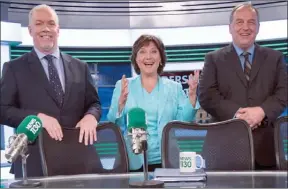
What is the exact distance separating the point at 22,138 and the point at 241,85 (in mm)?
1798

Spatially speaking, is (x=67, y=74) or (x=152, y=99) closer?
(x=152, y=99)

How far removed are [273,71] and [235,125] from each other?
2.79 feet

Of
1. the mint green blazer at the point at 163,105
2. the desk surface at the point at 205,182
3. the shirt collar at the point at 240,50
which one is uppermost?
the shirt collar at the point at 240,50

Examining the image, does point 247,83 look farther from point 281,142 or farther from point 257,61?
point 281,142

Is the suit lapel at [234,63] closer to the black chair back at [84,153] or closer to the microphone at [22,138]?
the black chair back at [84,153]

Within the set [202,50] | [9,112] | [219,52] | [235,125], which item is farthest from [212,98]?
[202,50]

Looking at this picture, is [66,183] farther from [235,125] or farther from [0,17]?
[0,17]

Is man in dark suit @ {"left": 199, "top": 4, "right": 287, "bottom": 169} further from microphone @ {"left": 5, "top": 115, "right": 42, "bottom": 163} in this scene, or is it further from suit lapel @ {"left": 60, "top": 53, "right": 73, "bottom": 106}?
microphone @ {"left": 5, "top": 115, "right": 42, "bottom": 163}

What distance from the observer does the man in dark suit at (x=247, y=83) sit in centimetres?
290

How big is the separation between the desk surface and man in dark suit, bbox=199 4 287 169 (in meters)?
0.82

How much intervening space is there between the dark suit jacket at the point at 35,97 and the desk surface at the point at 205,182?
2.71 ft

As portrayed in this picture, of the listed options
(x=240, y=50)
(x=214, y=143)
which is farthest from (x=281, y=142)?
(x=240, y=50)

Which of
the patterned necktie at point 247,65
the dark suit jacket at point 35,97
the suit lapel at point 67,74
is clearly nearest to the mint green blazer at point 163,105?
the dark suit jacket at point 35,97

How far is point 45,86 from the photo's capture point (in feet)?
9.89
